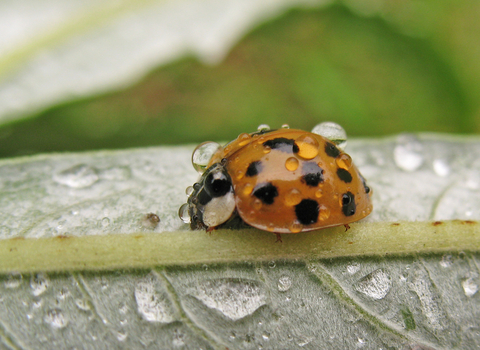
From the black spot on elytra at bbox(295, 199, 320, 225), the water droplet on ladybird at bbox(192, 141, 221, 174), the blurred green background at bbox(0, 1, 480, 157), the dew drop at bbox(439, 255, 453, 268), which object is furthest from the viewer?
the blurred green background at bbox(0, 1, 480, 157)

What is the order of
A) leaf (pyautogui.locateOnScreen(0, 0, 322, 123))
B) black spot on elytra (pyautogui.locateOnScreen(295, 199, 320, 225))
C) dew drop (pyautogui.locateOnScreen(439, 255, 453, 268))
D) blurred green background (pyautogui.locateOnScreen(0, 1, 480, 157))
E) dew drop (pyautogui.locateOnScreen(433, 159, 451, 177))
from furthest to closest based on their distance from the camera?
blurred green background (pyautogui.locateOnScreen(0, 1, 480, 157)), leaf (pyautogui.locateOnScreen(0, 0, 322, 123)), dew drop (pyautogui.locateOnScreen(433, 159, 451, 177)), dew drop (pyautogui.locateOnScreen(439, 255, 453, 268)), black spot on elytra (pyautogui.locateOnScreen(295, 199, 320, 225))

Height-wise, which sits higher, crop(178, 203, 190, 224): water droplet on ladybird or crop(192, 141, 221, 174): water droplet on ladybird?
crop(192, 141, 221, 174): water droplet on ladybird

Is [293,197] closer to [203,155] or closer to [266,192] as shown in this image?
[266,192]

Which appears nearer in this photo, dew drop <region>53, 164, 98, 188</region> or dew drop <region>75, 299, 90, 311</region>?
dew drop <region>75, 299, 90, 311</region>

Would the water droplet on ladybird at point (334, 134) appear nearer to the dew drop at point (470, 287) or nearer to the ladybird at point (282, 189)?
the ladybird at point (282, 189)

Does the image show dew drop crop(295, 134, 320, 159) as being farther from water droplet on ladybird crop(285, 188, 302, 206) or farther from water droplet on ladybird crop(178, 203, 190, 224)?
water droplet on ladybird crop(178, 203, 190, 224)

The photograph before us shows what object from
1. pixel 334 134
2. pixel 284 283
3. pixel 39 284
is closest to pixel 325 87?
pixel 334 134

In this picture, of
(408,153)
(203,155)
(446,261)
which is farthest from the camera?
(408,153)

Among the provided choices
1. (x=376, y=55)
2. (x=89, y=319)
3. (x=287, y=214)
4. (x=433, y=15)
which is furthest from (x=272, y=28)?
(x=89, y=319)

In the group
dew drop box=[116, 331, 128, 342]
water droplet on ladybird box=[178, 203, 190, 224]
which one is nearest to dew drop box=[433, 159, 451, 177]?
water droplet on ladybird box=[178, 203, 190, 224]
